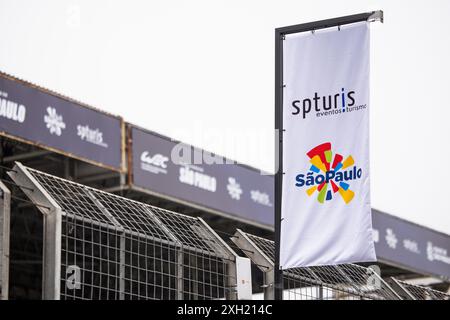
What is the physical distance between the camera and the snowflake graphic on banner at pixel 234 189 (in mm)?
41438

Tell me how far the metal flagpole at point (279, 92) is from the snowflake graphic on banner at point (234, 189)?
29624mm

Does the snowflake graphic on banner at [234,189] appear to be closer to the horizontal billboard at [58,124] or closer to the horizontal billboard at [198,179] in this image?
the horizontal billboard at [198,179]

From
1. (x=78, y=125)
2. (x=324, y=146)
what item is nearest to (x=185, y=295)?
(x=324, y=146)

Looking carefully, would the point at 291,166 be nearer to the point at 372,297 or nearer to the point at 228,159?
the point at 372,297

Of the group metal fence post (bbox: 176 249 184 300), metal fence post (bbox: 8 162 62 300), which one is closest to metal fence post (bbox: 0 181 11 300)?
metal fence post (bbox: 8 162 62 300)

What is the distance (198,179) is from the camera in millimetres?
39844

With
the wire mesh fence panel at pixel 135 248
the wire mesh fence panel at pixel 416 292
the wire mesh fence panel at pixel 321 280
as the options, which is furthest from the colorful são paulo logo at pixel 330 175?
the wire mesh fence panel at pixel 416 292

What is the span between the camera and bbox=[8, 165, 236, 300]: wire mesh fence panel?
10.5 m

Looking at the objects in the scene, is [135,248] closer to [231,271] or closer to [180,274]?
[180,274]

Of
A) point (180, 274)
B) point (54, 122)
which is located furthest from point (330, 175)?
point (54, 122)

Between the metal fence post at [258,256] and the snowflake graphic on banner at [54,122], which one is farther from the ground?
the snowflake graphic on banner at [54,122]

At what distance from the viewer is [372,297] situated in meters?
15.0

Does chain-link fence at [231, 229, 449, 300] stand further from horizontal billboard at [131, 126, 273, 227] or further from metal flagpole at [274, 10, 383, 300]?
horizontal billboard at [131, 126, 273, 227]

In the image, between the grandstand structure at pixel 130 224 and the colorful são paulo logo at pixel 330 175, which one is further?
the colorful são paulo logo at pixel 330 175
